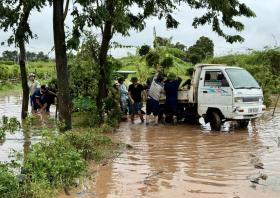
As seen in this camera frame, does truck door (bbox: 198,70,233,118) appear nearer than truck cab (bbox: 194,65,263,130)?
No

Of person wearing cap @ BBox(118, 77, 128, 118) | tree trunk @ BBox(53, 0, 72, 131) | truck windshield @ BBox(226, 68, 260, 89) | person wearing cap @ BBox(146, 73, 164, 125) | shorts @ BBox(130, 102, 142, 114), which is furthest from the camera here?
person wearing cap @ BBox(118, 77, 128, 118)

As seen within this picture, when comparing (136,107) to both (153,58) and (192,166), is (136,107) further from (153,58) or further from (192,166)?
(153,58)

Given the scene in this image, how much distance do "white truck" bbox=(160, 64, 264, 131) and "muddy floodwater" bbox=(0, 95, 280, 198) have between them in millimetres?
558

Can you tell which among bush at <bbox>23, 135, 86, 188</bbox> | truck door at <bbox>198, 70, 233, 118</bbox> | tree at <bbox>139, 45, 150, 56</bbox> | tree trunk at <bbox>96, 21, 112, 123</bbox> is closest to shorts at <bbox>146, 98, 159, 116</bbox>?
tree trunk at <bbox>96, 21, 112, 123</bbox>

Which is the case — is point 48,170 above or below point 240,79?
below

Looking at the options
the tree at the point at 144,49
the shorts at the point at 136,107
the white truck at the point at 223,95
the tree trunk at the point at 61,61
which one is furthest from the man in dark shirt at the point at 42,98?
the tree at the point at 144,49

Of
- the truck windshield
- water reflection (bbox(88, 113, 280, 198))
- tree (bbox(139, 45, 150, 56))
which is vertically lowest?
water reflection (bbox(88, 113, 280, 198))

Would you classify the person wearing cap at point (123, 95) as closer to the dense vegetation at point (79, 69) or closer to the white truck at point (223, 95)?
the dense vegetation at point (79, 69)

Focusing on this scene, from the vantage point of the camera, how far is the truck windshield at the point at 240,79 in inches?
597

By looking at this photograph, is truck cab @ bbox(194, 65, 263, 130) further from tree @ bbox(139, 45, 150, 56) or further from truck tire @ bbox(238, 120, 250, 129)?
tree @ bbox(139, 45, 150, 56)

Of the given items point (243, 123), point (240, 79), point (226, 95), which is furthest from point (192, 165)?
point (243, 123)

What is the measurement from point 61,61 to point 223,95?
5572 millimetres

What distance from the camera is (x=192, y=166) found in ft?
33.9

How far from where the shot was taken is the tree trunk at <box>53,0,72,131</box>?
38.7 feet
